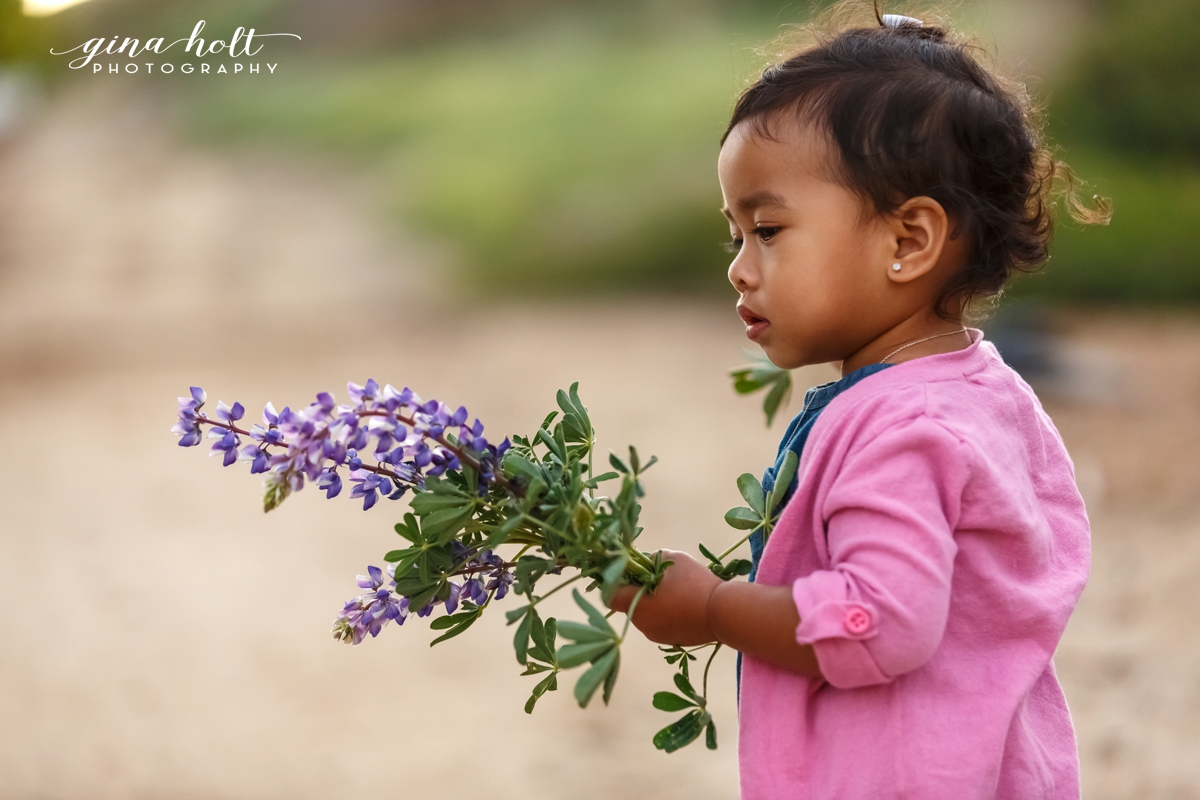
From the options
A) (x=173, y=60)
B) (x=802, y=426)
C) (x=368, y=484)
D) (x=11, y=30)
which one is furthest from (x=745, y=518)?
(x=173, y=60)

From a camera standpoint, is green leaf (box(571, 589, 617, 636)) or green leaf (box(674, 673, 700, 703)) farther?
green leaf (box(674, 673, 700, 703))

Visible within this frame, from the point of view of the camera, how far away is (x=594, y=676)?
1.12m

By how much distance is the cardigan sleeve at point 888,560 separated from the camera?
1.09 m

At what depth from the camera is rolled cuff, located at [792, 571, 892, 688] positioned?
3.59ft

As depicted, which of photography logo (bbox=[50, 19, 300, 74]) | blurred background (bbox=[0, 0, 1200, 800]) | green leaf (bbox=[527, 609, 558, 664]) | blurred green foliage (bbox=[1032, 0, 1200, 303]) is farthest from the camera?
photography logo (bbox=[50, 19, 300, 74])

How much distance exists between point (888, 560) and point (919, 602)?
Answer: 0.05 meters

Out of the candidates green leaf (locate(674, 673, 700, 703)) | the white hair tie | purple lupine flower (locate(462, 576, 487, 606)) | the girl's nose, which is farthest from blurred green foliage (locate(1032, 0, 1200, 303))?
purple lupine flower (locate(462, 576, 487, 606))

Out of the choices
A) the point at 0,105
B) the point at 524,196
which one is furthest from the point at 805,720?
the point at 0,105

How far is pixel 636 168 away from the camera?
407 inches

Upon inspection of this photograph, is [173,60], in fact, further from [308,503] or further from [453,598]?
[453,598]

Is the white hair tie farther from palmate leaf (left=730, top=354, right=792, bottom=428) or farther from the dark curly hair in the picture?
palmate leaf (left=730, top=354, right=792, bottom=428)

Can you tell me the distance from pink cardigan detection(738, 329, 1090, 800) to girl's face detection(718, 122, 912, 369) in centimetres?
10

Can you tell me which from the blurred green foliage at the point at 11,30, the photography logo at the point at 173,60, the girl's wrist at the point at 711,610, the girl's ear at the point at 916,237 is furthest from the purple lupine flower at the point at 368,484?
the photography logo at the point at 173,60

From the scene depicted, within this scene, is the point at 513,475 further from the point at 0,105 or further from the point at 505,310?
the point at 0,105
